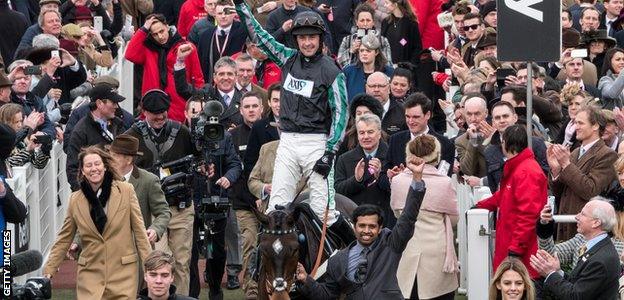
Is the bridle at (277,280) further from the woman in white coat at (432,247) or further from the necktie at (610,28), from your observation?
the necktie at (610,28)

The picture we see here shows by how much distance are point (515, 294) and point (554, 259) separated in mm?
770

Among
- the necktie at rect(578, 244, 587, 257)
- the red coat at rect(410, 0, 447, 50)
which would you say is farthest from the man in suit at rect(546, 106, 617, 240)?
the red coat at rect(410, 0, 447, 50)

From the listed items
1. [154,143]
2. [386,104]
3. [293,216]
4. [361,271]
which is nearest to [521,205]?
[361,271]

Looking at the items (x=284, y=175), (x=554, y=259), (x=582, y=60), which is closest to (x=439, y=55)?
(x=582, y=60)

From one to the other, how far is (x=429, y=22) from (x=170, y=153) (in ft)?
28.7

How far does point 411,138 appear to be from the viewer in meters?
17.9

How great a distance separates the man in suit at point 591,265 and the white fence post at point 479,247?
64.9 inches

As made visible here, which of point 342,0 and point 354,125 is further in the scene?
point 342,0

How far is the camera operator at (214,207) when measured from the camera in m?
17.8

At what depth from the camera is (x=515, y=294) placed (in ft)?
45.4

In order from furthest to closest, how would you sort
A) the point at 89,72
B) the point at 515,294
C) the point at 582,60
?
the point at 89,72 < the point at 582,60 < the point at 515,294

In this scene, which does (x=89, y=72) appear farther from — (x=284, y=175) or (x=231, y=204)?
(x=284, y=175)

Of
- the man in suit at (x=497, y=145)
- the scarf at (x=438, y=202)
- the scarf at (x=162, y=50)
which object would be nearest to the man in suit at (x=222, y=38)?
the scarf at (x=162, y=50)

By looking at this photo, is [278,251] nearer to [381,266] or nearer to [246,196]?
[381,266]
